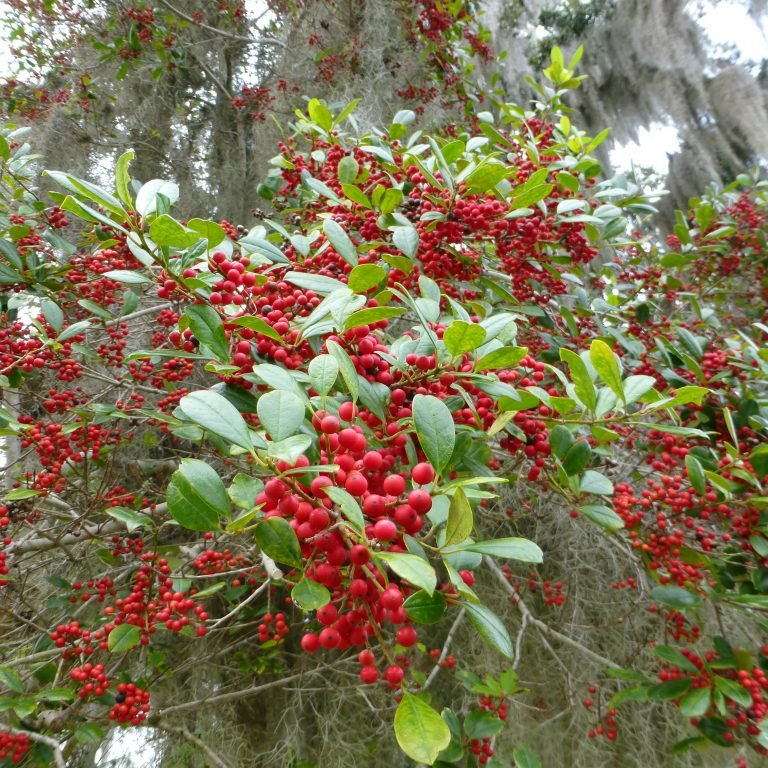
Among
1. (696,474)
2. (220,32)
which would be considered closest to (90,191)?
(696,474)

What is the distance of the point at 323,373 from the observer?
2.19 feet

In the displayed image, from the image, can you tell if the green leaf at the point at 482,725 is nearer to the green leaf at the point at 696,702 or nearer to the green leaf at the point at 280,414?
the green leaf at the point at 696,702

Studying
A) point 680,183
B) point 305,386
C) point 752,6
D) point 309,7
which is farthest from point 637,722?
point 752,6

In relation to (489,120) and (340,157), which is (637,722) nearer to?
(340,157)

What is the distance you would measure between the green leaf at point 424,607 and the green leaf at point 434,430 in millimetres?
148

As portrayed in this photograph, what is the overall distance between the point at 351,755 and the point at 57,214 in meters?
2.31

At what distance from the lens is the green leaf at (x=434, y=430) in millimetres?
615

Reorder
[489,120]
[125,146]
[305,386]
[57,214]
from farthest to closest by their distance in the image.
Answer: [125,146], [489,120], [57,214], [305,386]

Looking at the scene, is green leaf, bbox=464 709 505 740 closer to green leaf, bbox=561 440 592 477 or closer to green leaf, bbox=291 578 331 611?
green leaf, bbox=561 440 592 477

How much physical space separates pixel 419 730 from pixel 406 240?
0.90m

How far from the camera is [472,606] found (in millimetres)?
603

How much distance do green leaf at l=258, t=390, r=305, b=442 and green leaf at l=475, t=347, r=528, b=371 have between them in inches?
12.1

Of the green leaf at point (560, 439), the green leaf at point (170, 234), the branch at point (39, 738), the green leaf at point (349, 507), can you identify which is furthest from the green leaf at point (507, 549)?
the branch at point (39, 738)

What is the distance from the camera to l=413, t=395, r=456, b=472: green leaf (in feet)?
2.02
